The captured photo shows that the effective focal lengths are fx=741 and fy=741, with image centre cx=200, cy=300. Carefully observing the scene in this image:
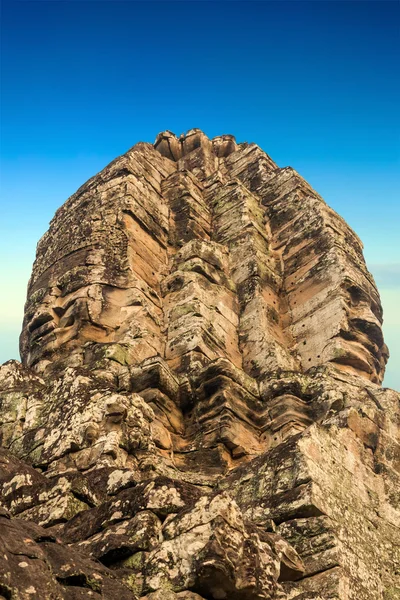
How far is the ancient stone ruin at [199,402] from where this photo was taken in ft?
26.3

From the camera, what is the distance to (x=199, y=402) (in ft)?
55.4

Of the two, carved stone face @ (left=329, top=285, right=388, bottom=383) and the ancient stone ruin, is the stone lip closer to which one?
the ancient stone ruin

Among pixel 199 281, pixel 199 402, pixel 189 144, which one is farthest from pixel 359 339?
pixel 189 144

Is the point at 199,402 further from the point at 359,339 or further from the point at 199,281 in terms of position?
the point at 359,339

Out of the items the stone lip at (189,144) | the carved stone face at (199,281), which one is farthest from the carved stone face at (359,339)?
the stone lip at (189,144)

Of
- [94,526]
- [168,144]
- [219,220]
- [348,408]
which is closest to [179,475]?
[348,408]

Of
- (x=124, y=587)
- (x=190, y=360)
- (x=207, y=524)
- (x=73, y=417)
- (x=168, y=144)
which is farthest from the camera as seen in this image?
(x=168, y=144)

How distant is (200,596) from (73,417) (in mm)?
6433

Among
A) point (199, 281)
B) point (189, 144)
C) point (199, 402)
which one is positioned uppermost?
point (189, 144)

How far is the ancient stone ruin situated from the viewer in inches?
316

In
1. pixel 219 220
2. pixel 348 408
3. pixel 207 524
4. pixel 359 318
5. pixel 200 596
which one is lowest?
pixel 200 596

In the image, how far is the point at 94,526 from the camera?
9.28 metres

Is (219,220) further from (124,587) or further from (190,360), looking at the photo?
(124,587)

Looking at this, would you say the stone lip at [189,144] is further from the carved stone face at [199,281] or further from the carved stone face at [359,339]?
the carved stone face at [359,339]
